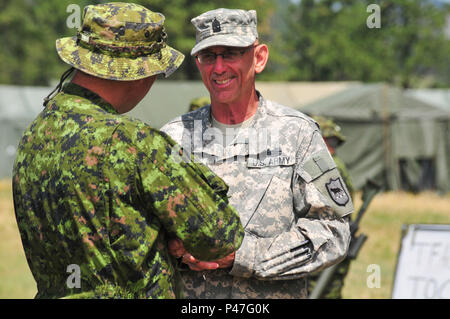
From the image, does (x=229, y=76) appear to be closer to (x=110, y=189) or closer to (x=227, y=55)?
(x=227, y=55)

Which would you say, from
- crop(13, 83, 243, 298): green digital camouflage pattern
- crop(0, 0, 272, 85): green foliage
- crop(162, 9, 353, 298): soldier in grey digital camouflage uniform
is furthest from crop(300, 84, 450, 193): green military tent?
crop(0, 0, 272, 85): green foliage

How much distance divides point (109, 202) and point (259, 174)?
1.09 m

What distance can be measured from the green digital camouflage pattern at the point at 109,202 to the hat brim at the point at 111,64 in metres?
0.11

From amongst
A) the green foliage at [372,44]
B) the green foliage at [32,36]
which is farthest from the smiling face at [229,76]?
the green foliage at [32,36]

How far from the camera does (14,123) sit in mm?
20047

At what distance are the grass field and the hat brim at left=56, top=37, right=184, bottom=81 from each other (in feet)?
19.3

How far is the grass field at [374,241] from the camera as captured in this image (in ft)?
26.8

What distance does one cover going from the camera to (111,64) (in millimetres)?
2170

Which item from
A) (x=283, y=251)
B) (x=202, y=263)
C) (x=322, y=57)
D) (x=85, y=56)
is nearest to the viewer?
(x=85, y=56)

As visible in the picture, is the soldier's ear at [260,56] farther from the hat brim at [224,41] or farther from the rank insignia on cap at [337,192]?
the rank insignia on cap at [337,192]

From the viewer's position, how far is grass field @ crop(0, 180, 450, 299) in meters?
8.16

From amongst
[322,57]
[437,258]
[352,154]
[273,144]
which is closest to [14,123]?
[352,154]

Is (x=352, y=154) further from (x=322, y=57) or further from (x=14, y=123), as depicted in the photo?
(x=322, y=57)
